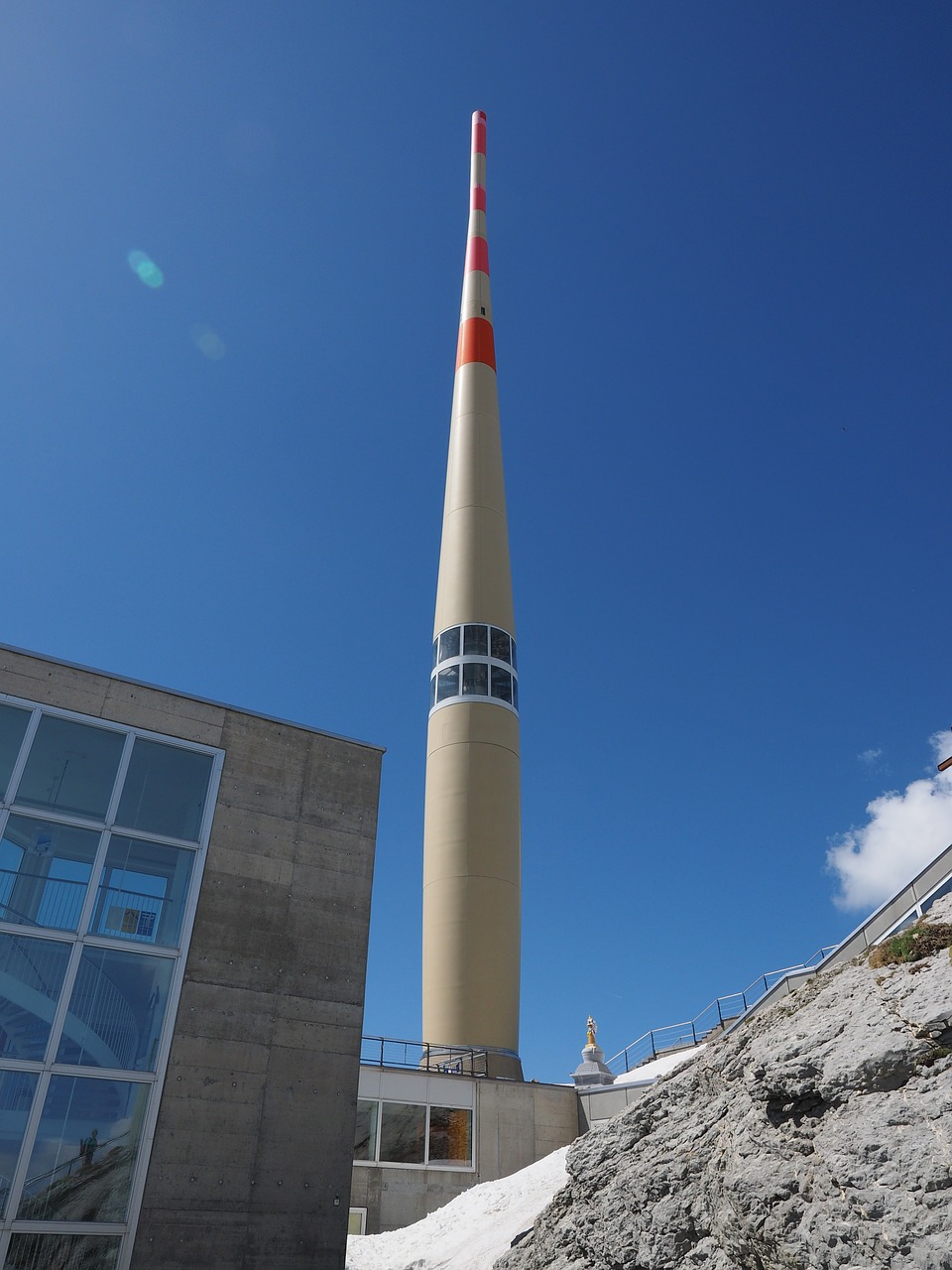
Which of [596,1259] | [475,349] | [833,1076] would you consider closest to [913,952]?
[833,1076]

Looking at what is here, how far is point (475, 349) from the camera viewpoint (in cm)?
4512

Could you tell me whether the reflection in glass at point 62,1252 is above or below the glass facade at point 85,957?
below

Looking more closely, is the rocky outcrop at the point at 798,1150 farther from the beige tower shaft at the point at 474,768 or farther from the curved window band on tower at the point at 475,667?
the curved window band on tower at the point at 475,667

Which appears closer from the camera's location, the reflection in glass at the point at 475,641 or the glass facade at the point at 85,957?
the glass facade at the point at 85,957

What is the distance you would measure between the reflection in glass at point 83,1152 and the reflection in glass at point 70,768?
12.8 ft

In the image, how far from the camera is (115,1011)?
13.7m

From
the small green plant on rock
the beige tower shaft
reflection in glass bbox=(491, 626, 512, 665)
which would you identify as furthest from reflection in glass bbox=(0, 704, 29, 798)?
reflection in glass bbox=(491, 626, 512, 665)

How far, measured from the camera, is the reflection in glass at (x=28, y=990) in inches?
502

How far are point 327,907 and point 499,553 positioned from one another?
985 inches

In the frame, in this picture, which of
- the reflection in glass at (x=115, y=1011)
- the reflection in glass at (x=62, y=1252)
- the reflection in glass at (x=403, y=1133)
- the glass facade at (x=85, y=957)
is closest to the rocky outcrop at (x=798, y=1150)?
the reflection in glass at (x=62, y=1252)

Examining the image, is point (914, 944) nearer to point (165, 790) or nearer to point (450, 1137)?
point (165, 790)

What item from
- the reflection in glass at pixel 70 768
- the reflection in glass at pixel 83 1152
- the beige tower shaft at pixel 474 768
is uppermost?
the beige tower shaft at pixel 474 768

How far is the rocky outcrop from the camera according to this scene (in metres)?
6.89

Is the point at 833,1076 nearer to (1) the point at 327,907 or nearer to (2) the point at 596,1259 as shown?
(2) the point at 596,1259
